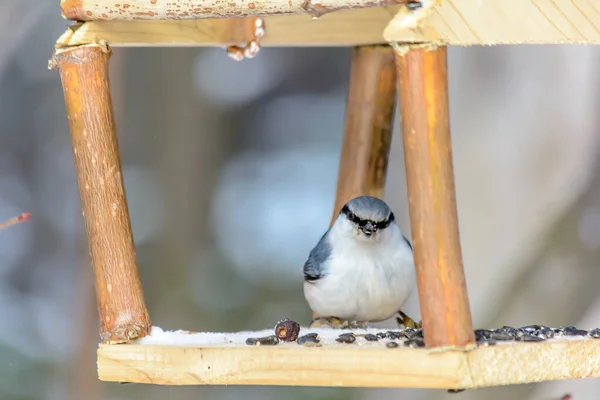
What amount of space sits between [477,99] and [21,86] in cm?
303

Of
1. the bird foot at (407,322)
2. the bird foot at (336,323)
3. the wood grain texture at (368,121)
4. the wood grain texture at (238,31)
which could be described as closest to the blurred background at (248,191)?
the bird foot at (407,322)

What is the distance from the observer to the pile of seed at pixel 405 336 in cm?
220

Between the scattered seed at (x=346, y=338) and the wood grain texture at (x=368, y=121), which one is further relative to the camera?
the wood grain texture at (x=368, y=121)

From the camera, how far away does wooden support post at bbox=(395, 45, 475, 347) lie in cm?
204

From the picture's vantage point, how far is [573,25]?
6.93ft

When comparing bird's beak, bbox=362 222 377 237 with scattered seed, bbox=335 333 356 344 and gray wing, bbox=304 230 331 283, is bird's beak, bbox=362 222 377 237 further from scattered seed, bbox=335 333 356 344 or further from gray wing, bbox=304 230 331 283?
scattered seed, bbox=335 333 356 344

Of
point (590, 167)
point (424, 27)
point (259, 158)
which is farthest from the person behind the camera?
point (259, 158)

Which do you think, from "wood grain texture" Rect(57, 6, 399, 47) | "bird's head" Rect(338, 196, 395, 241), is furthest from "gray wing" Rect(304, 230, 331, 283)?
"wood grain texture" Rect(57, 6, 399, 47)

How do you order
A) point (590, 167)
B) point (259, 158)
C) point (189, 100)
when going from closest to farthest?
point (590, 167) < point (189, 100) < point (259, 158)

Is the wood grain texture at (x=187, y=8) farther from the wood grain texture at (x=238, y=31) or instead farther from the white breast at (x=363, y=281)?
the white breast at (x=363, y=281)

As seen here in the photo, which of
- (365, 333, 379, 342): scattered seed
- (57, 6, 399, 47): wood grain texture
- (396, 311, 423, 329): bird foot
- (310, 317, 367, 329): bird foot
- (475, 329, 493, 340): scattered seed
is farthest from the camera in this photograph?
(396, 311, 423, 329): bird foot

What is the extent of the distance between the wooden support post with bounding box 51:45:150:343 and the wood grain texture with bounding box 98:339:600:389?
22cm

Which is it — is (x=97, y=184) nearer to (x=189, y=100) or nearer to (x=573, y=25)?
(x=573, y=25)

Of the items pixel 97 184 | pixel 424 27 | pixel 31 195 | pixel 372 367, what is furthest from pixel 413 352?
pixel 31 195
